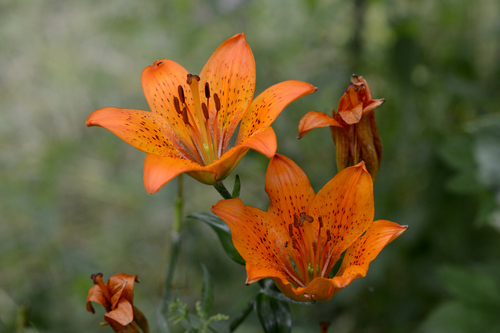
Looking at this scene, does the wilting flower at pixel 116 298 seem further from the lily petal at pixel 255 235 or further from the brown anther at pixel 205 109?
the brown anther at pixel 205 109

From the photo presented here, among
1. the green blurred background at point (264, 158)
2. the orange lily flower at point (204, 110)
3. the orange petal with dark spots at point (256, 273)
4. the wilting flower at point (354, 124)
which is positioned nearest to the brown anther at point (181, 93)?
the orange lily flower at point (204, 110)

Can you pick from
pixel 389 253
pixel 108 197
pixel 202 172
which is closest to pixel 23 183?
pixel 108 197

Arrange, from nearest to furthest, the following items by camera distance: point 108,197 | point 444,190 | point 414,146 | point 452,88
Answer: point 452,88
point 444,190
point 414,146
point 108,197

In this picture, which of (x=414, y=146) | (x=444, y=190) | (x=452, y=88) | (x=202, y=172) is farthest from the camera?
(x=414, y=146)

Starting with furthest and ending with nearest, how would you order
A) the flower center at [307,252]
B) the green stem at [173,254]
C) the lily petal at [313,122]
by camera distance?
the green stem at [173,254] < the flower center at [307,252] < the lily petal at [313,122]

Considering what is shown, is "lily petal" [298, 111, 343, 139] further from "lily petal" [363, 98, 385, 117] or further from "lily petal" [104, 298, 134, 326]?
"lily petal" [104, 298, 134, 326]

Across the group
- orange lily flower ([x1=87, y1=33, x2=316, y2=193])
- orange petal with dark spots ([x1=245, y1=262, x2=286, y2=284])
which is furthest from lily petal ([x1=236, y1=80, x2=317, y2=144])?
orange petal with dark spots ([x1=245, y1=262, x2=286, y2=284])

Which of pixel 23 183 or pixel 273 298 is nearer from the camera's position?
pixel 273 298

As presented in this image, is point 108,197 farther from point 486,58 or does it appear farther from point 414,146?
point 486,58

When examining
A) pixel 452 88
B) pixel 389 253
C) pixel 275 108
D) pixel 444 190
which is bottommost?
pixel 389 253
